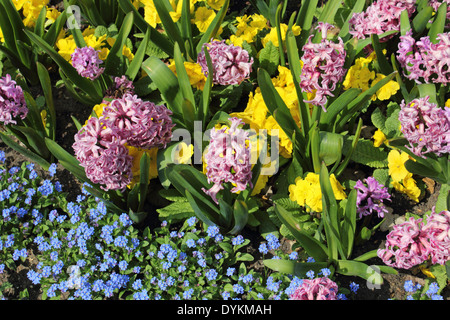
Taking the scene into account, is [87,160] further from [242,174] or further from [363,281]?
[363,281]

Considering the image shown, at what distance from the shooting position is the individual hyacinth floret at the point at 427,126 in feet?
7.63

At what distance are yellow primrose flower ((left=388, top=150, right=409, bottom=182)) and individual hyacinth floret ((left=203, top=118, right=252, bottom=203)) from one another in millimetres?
881

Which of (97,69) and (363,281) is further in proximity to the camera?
(97,69)

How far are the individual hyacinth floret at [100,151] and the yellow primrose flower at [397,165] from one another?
1348 mm

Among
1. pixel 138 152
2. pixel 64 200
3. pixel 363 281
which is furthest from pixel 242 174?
pixel 64 200

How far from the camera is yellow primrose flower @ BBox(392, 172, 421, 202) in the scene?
2604mm

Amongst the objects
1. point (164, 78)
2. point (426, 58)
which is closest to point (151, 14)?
point (164, 78)

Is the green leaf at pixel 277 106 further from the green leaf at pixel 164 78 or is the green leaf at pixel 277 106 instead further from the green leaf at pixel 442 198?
the green leaf at pixel 442 198

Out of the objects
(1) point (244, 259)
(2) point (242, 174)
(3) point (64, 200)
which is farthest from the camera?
(3) point (64, 200)

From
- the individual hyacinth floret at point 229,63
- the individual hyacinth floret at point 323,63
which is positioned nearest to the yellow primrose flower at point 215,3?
the individual hyacinth floret at point 229,63

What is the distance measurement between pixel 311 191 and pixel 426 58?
36.1 inches

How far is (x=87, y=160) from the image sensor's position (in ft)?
7.05

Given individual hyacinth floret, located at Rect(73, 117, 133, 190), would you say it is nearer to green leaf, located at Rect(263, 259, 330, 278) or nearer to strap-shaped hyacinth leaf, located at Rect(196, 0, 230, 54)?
green leaf, located at Rect(263, 259, 330, 278)

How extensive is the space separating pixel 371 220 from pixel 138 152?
1.27 m
